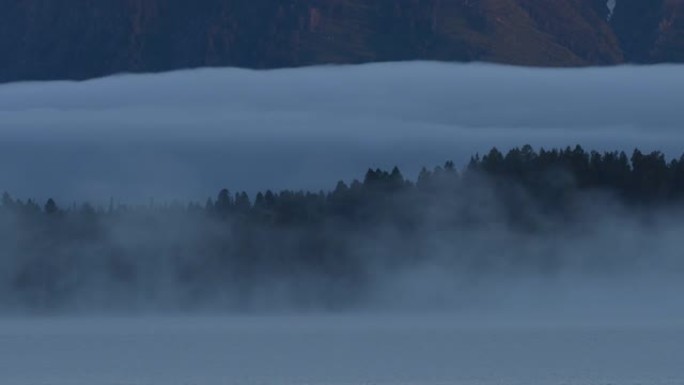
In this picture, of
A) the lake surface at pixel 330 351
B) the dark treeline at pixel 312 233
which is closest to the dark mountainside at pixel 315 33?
the dark treeline at pixel 312 233

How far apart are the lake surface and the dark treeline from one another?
1294mm

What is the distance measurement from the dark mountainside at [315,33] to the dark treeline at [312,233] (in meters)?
1.45

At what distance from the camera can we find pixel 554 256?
3117 cm

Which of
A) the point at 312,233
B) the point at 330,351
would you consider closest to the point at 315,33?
the point at 312,233

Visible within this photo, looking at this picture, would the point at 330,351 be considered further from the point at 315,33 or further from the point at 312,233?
the point at 315,33

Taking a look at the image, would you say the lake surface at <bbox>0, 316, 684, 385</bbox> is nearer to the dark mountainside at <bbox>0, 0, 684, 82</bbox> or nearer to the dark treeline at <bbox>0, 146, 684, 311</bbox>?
the dark treeline at <bbox>0, 146, 684, 311</bbox>

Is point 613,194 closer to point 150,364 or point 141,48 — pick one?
point 141,48

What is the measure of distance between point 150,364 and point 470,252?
358 inches

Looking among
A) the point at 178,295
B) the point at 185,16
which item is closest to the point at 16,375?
the point at 178,295

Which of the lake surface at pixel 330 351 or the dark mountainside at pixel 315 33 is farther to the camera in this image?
the dark mountainside at pixel 315 33

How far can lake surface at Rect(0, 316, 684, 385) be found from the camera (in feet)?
70.6

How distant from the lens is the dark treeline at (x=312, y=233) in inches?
1179

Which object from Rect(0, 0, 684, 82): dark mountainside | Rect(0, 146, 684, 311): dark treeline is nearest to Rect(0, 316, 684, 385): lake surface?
Rect(0, 146, 684, 311): dark treeline

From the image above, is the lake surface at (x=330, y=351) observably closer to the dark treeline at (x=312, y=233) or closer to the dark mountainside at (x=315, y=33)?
the dark treeline at (x=312, y=233)
